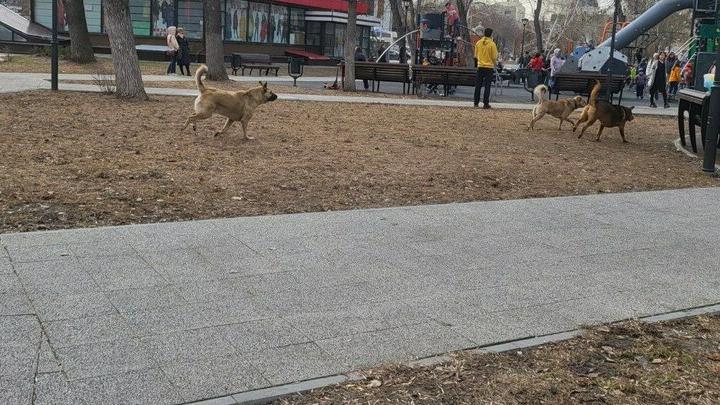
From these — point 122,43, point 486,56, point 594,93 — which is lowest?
point 594,93

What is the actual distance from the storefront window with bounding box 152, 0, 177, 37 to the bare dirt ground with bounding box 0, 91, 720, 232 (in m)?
26.8

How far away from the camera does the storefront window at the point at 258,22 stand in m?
46.8

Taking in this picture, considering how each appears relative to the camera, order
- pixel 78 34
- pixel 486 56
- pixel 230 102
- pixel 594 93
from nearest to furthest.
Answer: pixel 230 102 < pixel 594 93 < pixel 486 56 < pixel 78 34

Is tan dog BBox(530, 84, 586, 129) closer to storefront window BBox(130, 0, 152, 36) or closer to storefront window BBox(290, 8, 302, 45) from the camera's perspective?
storefront window BBox(130, 0, 152, 36)

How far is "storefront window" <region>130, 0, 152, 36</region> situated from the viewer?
139 ft

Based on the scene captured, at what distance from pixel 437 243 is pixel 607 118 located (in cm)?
911

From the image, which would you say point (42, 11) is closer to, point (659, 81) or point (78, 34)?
point (78, 34)

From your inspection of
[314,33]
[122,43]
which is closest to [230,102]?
[122,43]

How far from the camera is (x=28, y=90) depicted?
1766 cm

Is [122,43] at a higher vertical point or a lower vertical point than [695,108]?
higher

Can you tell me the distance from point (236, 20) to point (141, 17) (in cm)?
549

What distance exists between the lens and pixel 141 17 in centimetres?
4269

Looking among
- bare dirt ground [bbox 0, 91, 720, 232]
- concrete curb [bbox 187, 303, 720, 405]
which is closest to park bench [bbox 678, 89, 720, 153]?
bare dirt ground [bbox 0, 91, 720, 232]

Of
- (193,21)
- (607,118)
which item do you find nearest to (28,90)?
(607,118)
